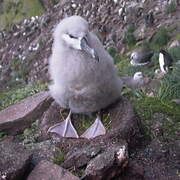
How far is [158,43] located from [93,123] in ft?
29.9

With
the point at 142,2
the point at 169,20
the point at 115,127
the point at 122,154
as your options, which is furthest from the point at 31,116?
the point at 142,2

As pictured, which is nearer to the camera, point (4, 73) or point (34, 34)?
point (4, 73)

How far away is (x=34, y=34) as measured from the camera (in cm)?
1617

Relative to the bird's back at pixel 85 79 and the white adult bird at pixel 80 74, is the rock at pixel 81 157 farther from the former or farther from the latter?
the bird's back at pixel 85 79

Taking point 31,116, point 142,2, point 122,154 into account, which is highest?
point 122,154

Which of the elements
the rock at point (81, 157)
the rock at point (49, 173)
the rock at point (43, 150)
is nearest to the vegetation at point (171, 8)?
the rock at point (43, 150)

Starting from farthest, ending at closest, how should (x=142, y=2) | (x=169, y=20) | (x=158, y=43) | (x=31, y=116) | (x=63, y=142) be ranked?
(x=142, y=2) < (x=169, y=20) < (x=158, y=43) < (x=31, y=116) < (x=63, y=142)

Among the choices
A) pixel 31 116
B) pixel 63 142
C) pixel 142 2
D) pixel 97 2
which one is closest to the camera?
pixel 63 142

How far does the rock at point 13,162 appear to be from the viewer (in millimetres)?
2961

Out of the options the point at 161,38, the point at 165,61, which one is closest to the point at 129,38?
the point at 161,38

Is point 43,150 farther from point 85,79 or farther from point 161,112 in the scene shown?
point 161,112

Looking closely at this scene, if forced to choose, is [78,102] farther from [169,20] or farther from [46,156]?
[169,20]

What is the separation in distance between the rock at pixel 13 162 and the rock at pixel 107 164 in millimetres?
405

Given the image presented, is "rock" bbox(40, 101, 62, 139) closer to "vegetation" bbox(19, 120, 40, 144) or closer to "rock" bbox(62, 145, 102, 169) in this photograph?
"vegetation" bbox(19, 120, 40, 144)
